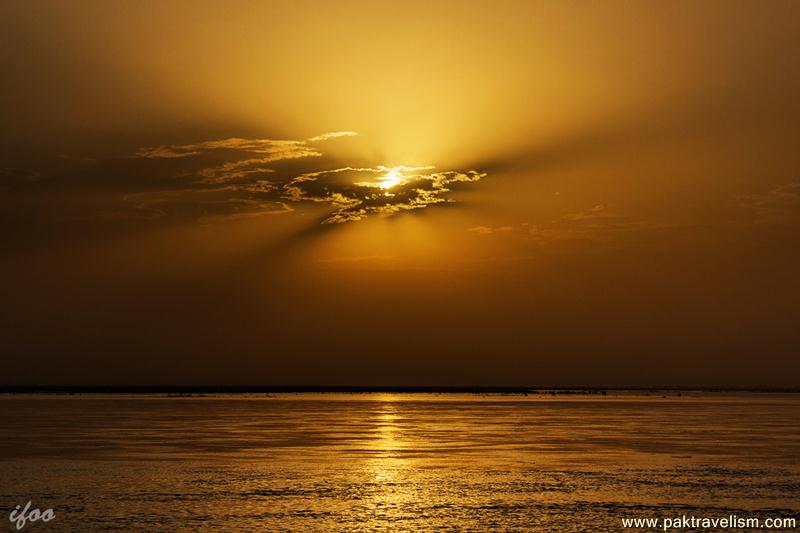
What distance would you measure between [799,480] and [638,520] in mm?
13578

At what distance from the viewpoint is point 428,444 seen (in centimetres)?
6212

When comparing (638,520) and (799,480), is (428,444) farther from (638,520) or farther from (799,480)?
(638,520)

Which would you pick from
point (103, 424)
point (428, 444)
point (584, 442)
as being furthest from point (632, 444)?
point (103, 424)

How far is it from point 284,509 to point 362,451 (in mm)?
22223

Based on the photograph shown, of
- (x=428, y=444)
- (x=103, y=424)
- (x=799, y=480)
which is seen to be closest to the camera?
(x=799, y=480)

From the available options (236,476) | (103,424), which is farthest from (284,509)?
(103,424)

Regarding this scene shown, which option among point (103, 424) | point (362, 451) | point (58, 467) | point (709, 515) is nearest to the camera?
point (709, 515)

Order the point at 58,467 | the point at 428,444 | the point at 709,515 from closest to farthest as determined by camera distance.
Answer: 1. the point at 709,515
2. the point at 58,467
3. the point at 428,444

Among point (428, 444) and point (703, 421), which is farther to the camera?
point (703, 421)

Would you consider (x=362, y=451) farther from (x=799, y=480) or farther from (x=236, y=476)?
(x=799, y=480)

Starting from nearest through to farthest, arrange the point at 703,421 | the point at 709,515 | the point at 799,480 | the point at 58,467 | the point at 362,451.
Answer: the point at 709,515
the point at 799,480
the point at 58,467
the point at 362,451
the point at 703,421

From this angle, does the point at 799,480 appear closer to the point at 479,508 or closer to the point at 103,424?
the point at 479,508

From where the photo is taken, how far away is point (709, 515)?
33.2m

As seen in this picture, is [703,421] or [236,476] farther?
[703,421]
